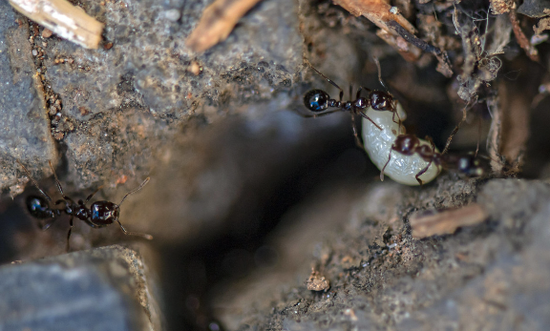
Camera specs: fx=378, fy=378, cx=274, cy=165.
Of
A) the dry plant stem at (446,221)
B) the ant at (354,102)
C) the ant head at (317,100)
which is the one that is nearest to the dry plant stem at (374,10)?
the ant at (354,102)

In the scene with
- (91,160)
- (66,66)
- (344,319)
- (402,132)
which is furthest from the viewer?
(402,132)

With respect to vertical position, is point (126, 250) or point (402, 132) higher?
point (402, 132)

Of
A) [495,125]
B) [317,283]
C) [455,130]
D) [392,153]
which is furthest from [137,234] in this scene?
[495,125]

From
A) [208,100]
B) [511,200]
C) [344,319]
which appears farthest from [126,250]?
[511,200]

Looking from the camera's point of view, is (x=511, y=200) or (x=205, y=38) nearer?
(x=511, y=200)

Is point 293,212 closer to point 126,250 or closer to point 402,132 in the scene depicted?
point 402,132

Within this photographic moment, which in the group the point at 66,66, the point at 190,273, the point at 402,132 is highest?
the point at 66,66
